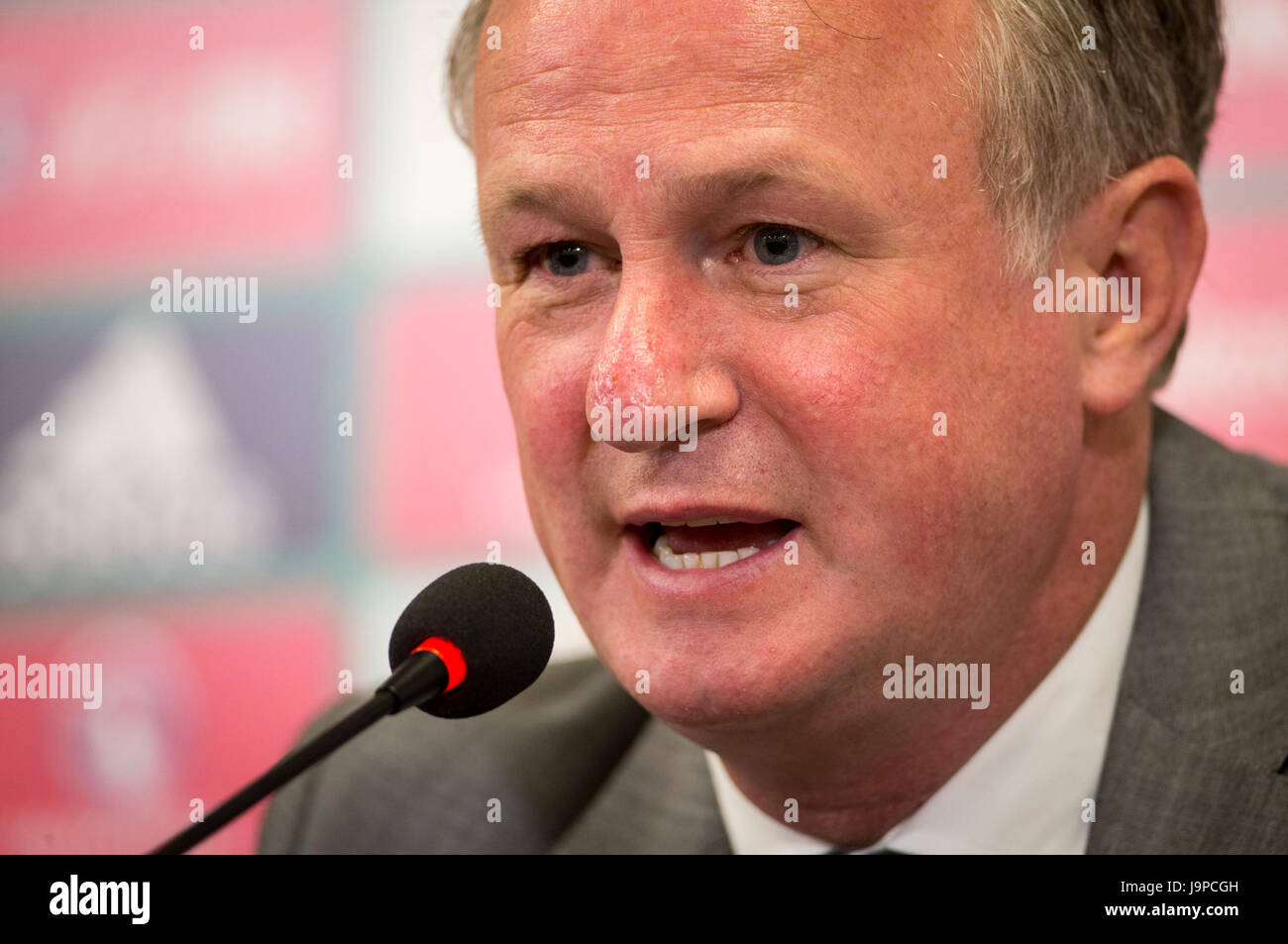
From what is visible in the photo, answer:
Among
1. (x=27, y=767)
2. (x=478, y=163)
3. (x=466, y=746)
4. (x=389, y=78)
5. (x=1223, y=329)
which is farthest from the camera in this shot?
(x=27, y=767)

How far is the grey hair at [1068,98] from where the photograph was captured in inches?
52.1

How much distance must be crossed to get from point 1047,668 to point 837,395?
1.46ft

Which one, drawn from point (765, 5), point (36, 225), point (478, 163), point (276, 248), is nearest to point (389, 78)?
point (276, 248)

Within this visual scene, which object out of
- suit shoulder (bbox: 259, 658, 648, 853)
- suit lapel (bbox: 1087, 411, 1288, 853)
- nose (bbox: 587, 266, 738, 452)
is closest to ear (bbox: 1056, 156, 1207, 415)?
suit lapel (bbox: 1087, 411, 1288, 853)

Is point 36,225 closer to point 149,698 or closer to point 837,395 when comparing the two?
point 149,698

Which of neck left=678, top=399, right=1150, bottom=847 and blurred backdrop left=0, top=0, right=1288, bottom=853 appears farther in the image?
blurred backdrop left=0, top=0, right=1288, bottom=853

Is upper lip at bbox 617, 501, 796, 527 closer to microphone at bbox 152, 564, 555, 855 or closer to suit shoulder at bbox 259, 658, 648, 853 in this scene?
microphone at bbox 152, 564, 555, 855

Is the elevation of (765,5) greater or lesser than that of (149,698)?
greater

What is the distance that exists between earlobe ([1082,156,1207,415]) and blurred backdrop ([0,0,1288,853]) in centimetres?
118

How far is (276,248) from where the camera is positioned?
2.67m

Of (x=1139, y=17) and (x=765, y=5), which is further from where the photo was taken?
(x=1139, y=17)

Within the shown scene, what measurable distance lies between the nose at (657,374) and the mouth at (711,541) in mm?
107

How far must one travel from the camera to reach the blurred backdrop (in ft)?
8.32
